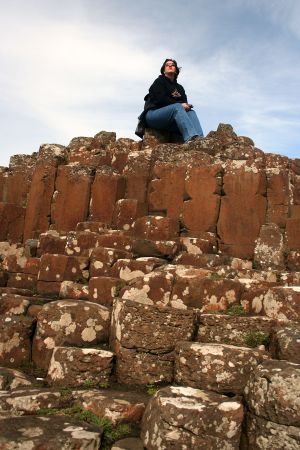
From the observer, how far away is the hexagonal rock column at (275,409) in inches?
168

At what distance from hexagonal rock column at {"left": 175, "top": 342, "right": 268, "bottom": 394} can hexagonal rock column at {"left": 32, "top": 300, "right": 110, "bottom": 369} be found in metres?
1.71

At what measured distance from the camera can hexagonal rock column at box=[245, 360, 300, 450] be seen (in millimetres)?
4262

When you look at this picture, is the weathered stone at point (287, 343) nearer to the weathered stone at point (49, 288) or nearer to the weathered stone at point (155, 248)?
the weathered stone at point (155, 248)

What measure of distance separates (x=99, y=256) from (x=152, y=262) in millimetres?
1181

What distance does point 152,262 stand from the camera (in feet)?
28.2

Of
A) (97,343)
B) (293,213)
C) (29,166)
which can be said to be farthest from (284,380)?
(29,166)

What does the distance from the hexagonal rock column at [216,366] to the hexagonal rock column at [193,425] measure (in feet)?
2.02

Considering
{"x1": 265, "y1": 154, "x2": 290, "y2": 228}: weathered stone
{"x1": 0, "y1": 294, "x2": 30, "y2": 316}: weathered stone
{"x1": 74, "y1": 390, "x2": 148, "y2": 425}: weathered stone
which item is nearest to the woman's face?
{"x1": 265, "y1": 154, "x2": 290, "y2": 228}: weathered stone

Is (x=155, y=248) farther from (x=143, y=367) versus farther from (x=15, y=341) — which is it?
(x=143, y=367)

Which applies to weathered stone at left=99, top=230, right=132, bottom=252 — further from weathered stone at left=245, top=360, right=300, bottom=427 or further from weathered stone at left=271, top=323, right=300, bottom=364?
weathered stone at left=245, top=360, right=300, bottom=427

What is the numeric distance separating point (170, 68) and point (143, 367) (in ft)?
32.4

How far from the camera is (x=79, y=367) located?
580cm

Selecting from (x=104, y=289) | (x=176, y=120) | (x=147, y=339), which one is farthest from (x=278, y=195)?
(x=147, y=339)

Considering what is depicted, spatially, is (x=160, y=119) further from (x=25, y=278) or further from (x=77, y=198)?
(x=25, y=278)
